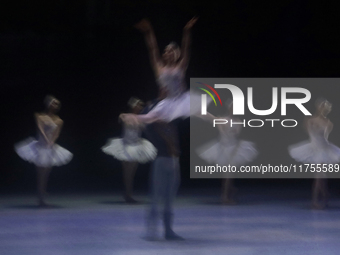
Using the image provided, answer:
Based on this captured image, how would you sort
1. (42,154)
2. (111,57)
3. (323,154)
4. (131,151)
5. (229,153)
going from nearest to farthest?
(323,154)
(42,154)
(131,151)
(229,153)
(111,57)

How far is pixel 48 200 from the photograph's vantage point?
8.98 metres

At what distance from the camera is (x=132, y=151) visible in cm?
867

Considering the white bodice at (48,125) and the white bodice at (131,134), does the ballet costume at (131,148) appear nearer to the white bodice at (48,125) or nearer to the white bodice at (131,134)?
the white bodice at (131,134)

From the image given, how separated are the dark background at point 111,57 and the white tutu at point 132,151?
2.27m

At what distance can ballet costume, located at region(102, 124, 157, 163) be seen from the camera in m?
8.63

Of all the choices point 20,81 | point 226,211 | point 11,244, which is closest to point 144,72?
point 20,81

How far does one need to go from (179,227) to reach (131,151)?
8.06 feet

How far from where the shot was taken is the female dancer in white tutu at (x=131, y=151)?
8641 millimetres

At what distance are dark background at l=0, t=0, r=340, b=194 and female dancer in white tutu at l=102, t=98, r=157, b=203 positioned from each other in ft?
7.61

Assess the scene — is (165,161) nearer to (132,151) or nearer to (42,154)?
(132,151)

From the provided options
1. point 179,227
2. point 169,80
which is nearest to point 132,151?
point 179,227

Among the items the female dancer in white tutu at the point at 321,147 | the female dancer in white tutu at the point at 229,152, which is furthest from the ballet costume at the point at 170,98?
the female dancer in white tutu at the point at 229,152

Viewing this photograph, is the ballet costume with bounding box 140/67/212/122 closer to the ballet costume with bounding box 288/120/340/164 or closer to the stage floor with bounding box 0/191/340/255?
the stage floor with bounding box 0/191/340/255

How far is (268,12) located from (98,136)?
15.7 feet
